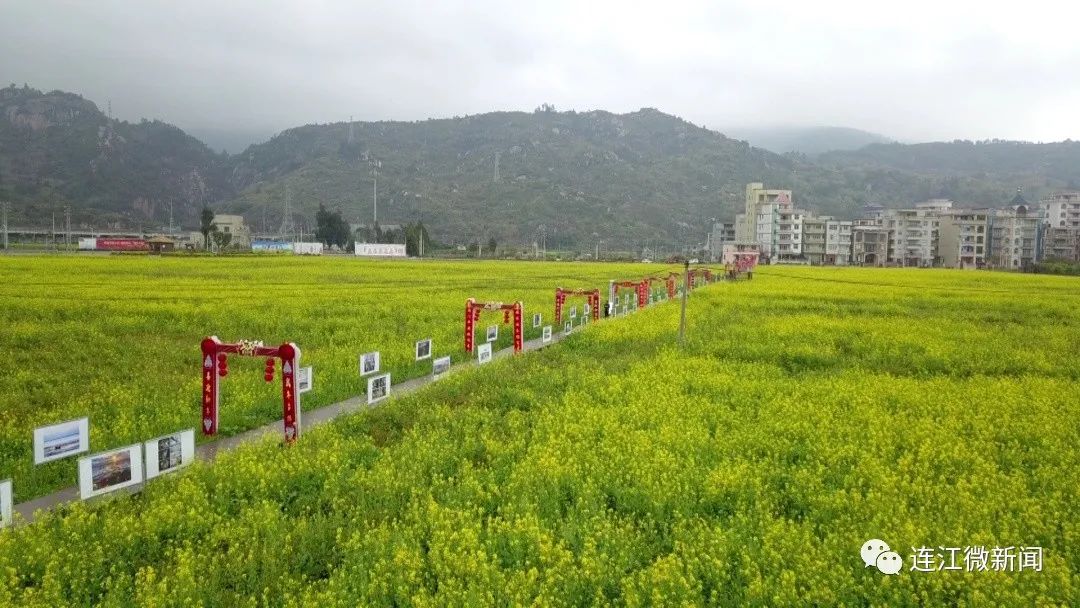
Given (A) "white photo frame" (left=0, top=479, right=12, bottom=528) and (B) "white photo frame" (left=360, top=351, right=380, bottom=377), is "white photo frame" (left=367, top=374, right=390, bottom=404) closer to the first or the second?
(B) "white photo frame" (left=360, top=351, right=380, bottom=377)

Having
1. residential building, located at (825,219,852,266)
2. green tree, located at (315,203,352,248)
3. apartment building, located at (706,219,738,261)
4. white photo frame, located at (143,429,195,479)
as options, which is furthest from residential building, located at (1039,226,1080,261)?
white photo frame, located at (143,429,195,479)

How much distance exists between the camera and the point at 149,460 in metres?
7.86

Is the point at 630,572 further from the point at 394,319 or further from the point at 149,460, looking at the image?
the point at 394,319

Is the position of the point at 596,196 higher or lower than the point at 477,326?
higher

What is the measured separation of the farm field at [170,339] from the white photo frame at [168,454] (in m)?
1.16

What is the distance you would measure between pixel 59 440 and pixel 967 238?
114 meters

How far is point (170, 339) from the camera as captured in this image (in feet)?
59.4

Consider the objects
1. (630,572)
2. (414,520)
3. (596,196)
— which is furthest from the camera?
(596,196)

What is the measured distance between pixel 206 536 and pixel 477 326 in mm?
15053

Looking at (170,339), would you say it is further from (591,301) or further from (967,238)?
(967,238)

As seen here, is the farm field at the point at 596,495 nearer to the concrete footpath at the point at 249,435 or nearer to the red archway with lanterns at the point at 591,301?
the concrete footpath at the point at 249,435

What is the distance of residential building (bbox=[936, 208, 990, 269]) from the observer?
326ft

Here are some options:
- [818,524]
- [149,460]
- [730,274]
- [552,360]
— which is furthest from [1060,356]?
[730,274]

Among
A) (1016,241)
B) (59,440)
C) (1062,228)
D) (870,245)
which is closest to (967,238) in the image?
(1016,241)
